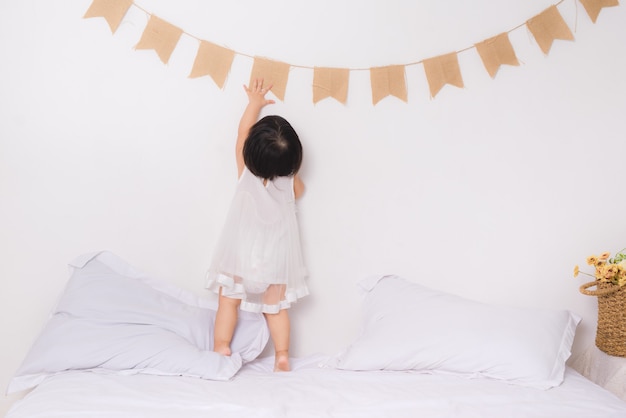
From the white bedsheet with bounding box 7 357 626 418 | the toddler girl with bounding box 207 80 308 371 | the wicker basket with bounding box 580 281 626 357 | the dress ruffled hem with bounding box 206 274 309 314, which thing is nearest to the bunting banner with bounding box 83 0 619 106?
the toddler girl with bounding box 207 80 308 371

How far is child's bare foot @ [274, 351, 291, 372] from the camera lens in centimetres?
222

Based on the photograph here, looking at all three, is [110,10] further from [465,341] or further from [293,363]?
[465,341]

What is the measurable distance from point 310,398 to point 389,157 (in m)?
0.96

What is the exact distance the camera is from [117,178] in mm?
2285

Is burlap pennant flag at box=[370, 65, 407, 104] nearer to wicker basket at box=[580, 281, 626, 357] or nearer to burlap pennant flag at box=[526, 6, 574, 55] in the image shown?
burlap pennant flag at box=[526, 6, 574, 55]

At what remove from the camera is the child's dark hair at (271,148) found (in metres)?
2.21

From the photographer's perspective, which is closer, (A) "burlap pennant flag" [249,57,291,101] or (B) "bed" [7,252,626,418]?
(B) "bed" [7,252,626,418]

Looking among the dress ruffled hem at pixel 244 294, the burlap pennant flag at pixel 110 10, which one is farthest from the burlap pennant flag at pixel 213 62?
the dress ruffled hem at pixel 244 294

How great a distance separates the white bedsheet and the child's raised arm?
29.2 inches

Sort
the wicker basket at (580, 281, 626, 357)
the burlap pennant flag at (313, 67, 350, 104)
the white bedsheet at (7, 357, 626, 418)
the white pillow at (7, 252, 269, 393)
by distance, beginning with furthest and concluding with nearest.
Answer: the burlap pennant flag at (313, 67, 350, 104)
the wicker basket at (580, 281, 626, 357)
the white pillow at (7, 252, 269, 393)
the white bedsheet at (7, 357, 626, 418)

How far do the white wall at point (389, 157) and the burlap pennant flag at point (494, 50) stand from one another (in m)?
0.03

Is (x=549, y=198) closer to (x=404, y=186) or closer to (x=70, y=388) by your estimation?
(x=404, y=186)

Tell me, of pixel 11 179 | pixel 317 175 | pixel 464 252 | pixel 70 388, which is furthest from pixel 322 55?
pixel 70 388

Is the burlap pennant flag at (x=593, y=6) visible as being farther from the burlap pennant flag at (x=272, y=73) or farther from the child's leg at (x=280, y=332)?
the child's leg at (x=280, y=332)
